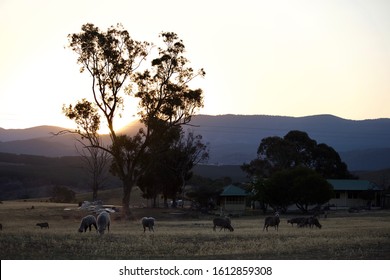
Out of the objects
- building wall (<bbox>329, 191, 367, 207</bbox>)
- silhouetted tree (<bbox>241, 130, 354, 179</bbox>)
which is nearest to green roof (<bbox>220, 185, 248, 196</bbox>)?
silhouetted tree (<bbox>241, 130, 354, 179</bbox>)

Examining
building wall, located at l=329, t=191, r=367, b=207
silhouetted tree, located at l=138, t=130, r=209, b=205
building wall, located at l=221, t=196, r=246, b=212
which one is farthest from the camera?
building wall, located at l=329, t=191, r=367, b=207

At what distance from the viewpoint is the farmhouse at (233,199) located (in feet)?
327

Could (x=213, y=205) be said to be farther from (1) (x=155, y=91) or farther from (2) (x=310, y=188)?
(1) (x=155, y=91)

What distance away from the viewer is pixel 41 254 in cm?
2395

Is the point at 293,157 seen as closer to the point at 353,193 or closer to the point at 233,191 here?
the point at 353,193

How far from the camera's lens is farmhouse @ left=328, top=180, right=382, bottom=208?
101188 mm

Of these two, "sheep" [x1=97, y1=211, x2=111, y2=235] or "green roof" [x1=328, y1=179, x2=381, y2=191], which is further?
"green roof" [x1=328, y1=179, x2=381, y2=191]

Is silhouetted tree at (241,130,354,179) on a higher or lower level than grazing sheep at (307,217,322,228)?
higher

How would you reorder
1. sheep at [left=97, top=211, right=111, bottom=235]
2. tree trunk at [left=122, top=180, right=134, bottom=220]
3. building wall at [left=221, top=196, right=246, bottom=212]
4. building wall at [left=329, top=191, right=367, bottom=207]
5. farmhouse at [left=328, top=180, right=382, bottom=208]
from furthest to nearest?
building wall at [left=329, top=191, right=367, bottom=207]
farmhouse at [left=328, top=180, right=382, bottom=208]
building wall at [left=221, top=196, right=246, bottom=212]
tree trunk at [left=122, top=180, right=134, bottom=220]
sheep at [left=97, top=211, right=111, bottom=235]

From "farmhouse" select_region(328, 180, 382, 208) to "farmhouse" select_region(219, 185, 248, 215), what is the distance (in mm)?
13961

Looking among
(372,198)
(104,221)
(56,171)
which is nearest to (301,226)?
(104,221)

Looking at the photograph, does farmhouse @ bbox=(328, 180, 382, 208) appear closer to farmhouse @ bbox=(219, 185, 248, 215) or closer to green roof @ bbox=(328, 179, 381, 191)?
green roof @ bbox=(328, 179, 381, 191)

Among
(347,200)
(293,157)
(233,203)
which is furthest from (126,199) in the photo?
(293,157)

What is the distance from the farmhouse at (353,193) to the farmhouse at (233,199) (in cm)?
1396
